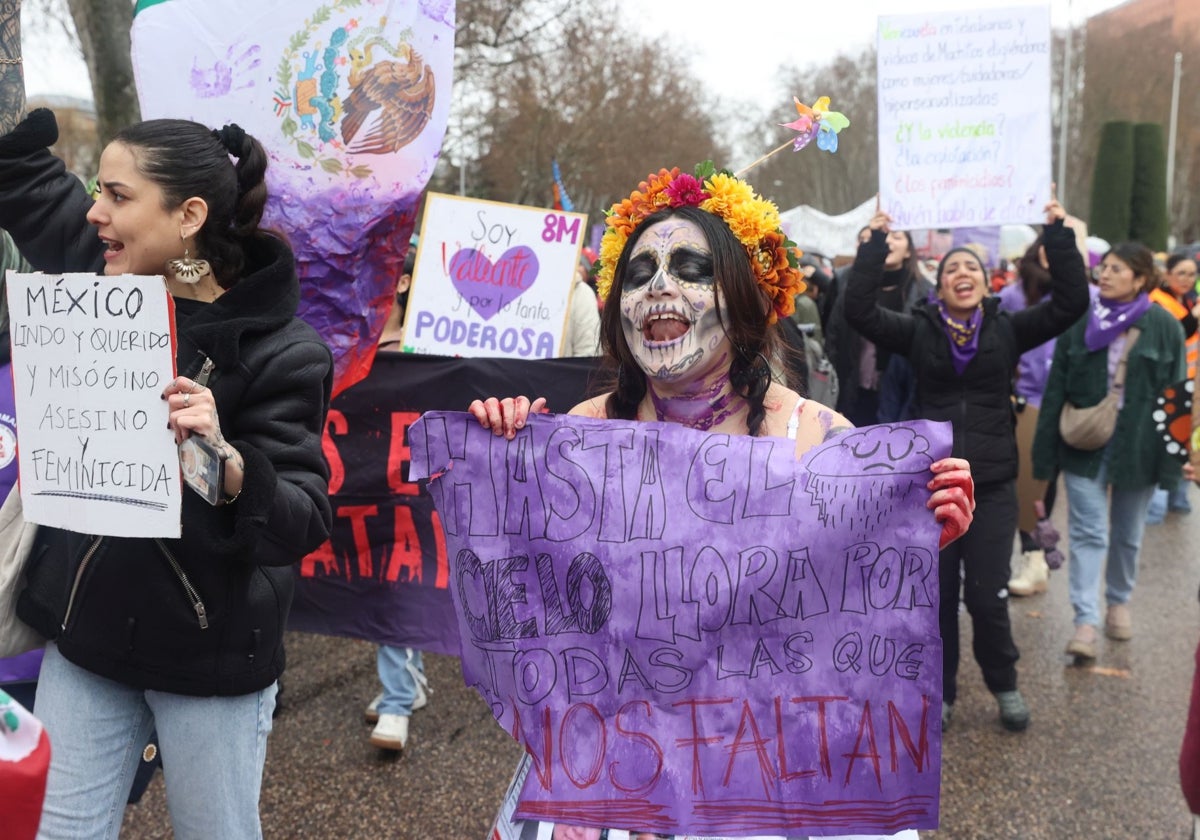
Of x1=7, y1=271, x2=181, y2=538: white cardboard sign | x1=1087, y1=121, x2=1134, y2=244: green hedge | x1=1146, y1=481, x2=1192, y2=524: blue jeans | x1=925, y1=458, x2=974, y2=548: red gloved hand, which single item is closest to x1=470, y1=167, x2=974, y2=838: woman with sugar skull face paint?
x1=925, y1=458, x2=974, y2=548: red gloved hand

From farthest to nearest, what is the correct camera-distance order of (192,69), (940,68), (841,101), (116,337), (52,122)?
(841,101), (940,68), (192,69), (52,122), (116,337)

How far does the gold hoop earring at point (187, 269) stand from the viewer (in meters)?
2.22

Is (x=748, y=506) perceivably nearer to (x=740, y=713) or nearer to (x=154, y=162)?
(x=740, y=713)

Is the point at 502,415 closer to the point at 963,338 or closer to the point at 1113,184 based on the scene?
the point at 963,338

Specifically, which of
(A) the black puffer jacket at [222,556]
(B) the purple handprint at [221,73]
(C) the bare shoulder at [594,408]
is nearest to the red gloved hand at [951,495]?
(C) the bare shoulder at [594,408]

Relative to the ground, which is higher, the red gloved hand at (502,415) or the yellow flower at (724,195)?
the yellow flower at (724,195)

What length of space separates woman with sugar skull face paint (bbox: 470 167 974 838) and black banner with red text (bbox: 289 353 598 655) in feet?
6.28

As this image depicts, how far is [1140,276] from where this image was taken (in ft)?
18.5

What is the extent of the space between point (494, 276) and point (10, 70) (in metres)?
3.37

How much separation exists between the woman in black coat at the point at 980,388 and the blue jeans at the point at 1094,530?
123 cm

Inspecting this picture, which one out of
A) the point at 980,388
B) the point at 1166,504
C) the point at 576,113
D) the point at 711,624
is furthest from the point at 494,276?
the point at 576,113

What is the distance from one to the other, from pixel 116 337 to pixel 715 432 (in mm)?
1150

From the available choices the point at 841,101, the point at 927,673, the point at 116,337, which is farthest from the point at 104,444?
the point at 841,101

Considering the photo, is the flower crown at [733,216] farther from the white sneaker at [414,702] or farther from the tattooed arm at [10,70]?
the white sneaker at [414,702]
